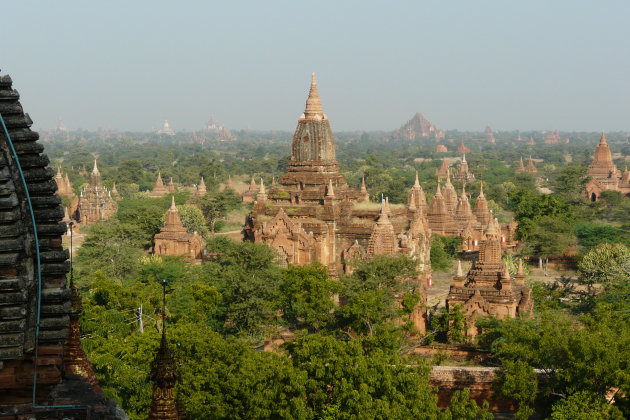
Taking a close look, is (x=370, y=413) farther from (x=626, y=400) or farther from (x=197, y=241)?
(x=197, y=241)

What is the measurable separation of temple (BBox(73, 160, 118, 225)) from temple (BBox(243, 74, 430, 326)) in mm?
28072

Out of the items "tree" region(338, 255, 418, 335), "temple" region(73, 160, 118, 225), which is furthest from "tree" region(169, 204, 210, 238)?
"tree" region(338, 255, 418, 335)

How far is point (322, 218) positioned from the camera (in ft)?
141

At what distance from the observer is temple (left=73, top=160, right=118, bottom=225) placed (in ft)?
231

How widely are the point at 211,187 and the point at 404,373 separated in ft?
308

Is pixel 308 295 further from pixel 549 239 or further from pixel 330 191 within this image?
pixel 549 239

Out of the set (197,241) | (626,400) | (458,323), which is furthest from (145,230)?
(626,400)

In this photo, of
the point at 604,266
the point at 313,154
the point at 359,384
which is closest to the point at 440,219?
the point at 313,154

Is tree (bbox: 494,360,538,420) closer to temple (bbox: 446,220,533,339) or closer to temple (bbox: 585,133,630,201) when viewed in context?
temple (bbox: 446,220,533,339)

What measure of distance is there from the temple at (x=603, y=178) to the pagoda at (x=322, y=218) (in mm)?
40590

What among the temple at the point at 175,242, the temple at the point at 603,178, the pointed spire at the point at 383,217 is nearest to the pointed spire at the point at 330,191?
the pointed spire at the point at 383,217

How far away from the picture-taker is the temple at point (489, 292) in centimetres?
2967

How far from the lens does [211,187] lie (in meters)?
111

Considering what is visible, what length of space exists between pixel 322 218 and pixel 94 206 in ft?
110
